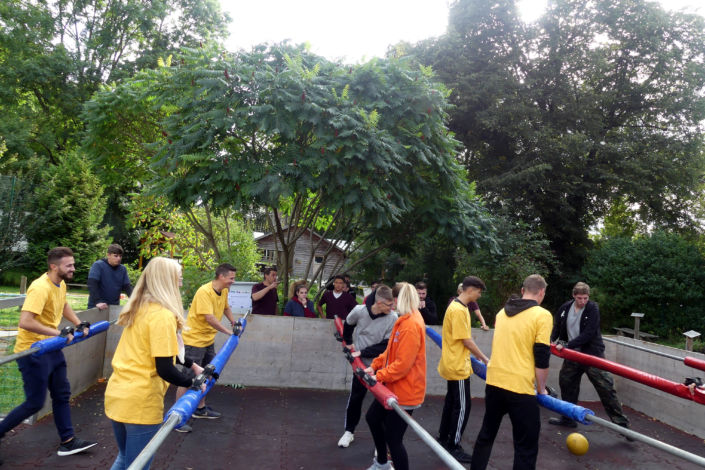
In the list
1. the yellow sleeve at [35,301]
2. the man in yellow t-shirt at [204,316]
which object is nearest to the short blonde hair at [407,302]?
the man in yellow t-shirt at [204,316]

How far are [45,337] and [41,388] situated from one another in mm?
476

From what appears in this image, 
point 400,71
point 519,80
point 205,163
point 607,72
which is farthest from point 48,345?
point 607,72

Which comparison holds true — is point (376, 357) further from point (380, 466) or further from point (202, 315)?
point (202, 315)

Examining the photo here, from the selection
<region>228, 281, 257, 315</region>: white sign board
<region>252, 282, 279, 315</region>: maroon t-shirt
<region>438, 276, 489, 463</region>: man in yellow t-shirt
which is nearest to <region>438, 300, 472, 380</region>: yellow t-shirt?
<region>438, 276, 489, 463</region>: man in yellow t-shirt

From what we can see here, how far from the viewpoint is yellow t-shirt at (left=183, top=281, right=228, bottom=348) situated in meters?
5.92

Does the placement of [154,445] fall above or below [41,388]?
above

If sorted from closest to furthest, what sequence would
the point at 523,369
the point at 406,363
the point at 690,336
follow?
1. the point at 523,369
2. the point at 406,363
3. the point at 690,336

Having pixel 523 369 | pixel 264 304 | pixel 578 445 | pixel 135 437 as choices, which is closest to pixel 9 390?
pixel 264 304

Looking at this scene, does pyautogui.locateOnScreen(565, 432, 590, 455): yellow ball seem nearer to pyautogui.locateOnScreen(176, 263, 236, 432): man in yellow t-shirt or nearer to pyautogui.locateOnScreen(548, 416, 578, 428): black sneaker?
pyautogui.locateOnScreen(548, 416, 578, 428): black sneaker

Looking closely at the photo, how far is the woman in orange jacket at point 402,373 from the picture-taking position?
4.27 metres

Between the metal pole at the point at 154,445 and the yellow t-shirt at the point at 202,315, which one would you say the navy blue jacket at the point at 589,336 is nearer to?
the yellow t-shirt at the point at 202,315

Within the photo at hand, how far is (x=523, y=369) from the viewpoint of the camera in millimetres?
4031

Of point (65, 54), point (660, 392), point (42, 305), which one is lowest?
point (660, 392)

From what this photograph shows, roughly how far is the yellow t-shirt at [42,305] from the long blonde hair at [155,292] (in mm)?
1696
